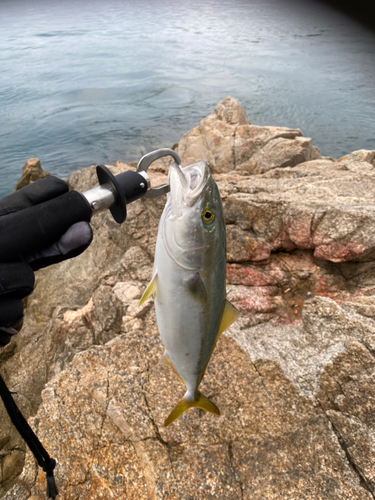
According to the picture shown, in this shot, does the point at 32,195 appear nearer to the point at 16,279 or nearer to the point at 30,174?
the point at 16,279

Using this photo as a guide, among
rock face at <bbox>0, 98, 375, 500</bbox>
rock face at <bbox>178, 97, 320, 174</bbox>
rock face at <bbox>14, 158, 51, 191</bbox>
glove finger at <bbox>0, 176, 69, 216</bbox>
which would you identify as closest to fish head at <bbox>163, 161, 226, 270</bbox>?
glove finger at <bbox>0, 176, 69, 216</bbox>

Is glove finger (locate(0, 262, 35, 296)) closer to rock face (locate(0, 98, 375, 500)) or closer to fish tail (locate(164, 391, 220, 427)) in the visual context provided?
fish tail (locate(164, 391, 220, 427))

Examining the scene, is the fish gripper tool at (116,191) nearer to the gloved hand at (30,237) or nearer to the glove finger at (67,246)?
the gloved hand at (30,237)

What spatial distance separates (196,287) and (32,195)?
129 cm

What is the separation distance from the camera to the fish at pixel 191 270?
2080mm

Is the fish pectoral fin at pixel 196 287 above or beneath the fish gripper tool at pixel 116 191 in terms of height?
beneath

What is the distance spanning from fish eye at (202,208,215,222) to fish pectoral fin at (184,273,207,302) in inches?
14.3

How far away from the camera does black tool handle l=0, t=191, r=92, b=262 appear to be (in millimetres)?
2072

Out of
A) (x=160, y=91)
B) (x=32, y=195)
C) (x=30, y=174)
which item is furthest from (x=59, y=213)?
(x=160, y=91)

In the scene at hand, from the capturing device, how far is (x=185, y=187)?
207 cm

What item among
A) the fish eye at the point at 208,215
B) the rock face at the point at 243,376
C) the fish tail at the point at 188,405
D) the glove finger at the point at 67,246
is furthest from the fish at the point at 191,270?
the rock face at the point at 243,376

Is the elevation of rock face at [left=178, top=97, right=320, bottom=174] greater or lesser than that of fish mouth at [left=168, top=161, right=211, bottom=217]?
lesser

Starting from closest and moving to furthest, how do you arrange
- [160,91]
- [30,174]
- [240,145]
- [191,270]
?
[191,270]
[30,174]
[240,145]
[160,91]

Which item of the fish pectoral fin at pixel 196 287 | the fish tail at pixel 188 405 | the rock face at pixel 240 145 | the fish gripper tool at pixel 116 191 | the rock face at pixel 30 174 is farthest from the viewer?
the rock face at pixel 30 174
